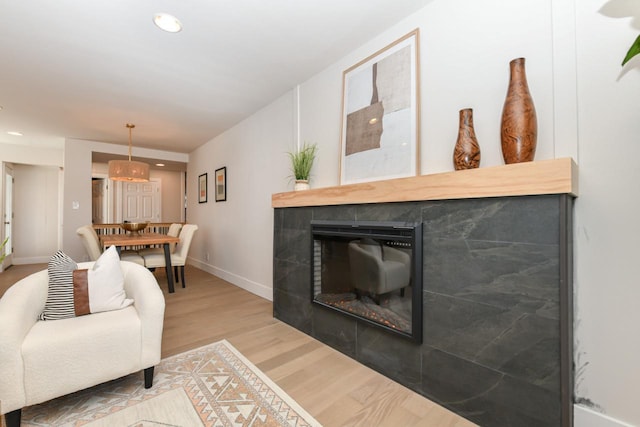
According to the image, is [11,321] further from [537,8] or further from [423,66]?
[537,8]

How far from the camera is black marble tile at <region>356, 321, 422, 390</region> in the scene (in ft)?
5.34

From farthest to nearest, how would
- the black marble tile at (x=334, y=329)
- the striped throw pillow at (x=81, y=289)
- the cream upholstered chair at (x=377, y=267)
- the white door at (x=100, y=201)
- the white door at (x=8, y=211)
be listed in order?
the white door at (x=100, y=201)
the white door at (x=8, y=211)
the black marble tile at (x=334, y=329)
the cream upholstered chair at (x=377, y=267)
the striped throw pillow at (x=81, y=289)

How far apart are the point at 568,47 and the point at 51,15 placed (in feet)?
10.4

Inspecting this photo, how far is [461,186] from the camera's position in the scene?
142 cm

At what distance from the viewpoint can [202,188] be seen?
5.43m

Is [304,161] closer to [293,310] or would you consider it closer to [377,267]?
[377,267]

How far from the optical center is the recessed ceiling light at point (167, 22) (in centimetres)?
194

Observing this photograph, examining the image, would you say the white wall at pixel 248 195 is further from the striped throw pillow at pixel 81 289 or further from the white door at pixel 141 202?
the white door at pixel 141 202

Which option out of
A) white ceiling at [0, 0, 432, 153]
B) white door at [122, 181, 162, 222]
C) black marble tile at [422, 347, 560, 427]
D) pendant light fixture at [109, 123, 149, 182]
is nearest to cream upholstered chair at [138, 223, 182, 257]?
pendant light fixture at [109, 123, 149, 182]

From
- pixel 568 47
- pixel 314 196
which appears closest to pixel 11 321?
pixel 314 196

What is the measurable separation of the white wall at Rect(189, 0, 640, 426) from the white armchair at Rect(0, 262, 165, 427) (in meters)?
1.99

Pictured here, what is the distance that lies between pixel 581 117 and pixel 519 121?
0.27 meters

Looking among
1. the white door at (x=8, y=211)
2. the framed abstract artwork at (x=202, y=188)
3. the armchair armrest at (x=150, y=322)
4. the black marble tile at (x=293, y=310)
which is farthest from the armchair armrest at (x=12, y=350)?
the white door at (x=8, y=211)

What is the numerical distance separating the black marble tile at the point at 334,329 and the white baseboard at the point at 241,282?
119cm
